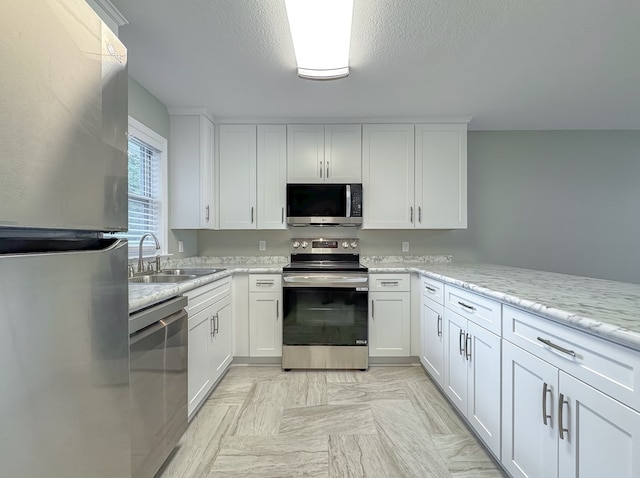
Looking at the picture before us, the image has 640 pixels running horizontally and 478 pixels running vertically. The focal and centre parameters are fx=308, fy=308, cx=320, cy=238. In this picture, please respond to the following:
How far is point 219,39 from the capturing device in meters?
1.87

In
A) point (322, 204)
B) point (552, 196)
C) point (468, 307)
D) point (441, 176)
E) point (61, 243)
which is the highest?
point (441, 176)

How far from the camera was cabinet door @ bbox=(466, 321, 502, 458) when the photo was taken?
1.58 m

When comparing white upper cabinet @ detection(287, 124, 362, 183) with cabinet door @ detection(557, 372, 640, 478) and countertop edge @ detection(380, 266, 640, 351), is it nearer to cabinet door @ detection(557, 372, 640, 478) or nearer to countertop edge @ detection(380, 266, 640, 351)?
countertop edge @ detection(380, 266, 640, 351)

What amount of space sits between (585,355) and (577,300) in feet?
0.99

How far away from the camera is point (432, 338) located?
8.45 ft

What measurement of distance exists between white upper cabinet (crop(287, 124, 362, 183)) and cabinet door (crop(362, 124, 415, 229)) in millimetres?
105

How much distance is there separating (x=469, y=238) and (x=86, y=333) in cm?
363

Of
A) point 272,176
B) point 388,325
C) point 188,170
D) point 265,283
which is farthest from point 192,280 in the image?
point 388,325

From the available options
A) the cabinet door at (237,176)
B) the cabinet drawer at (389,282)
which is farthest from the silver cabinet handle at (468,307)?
the cabinet door at (237,176)

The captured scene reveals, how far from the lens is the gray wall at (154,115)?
94.4 inches

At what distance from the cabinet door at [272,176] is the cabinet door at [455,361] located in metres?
1.84

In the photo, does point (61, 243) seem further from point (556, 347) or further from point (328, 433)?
point (328, 433)

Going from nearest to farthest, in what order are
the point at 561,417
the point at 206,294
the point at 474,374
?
the point at 561,417 < the point at 474,374 < the point at 206,294

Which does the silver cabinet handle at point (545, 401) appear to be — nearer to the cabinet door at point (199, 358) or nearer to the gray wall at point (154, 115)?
the cabinet door at point (199, 358)
